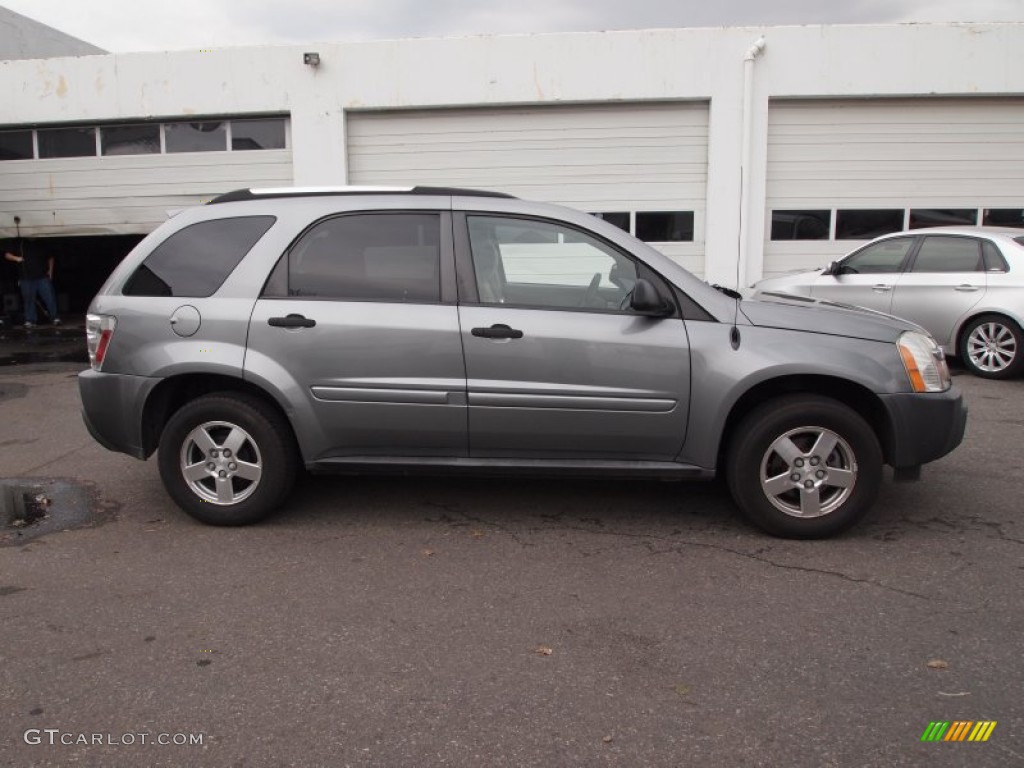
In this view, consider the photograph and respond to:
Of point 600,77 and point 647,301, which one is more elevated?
point 600,77

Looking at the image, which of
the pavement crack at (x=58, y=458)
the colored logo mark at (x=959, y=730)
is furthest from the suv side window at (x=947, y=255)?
the pavement crack at (x=58, y=458)

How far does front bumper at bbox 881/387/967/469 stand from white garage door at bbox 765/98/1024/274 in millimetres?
8916

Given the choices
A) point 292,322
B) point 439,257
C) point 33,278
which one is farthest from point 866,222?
point 33,278

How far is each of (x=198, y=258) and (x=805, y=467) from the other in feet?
11.6

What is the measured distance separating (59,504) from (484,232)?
3.19m

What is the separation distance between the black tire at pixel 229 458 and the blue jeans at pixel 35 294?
40.2ft

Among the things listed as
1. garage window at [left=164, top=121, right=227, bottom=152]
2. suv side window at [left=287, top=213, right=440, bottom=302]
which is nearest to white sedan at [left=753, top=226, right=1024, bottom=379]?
suv side window at [left=287, top=213, right=440, bottom=302]

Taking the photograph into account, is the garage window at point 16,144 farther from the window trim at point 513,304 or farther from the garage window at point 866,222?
the garage window at point 866,222

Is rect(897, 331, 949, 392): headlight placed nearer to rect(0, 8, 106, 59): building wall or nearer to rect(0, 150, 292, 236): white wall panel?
rect(0, 150, 292, 236): white wall panel

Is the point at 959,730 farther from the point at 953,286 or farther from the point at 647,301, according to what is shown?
the point at 953,286

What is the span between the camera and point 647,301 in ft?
13.7

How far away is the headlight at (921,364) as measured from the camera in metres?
4.20

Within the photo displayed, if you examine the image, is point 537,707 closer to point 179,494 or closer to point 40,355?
point 179,494

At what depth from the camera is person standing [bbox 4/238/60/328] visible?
567 inches
